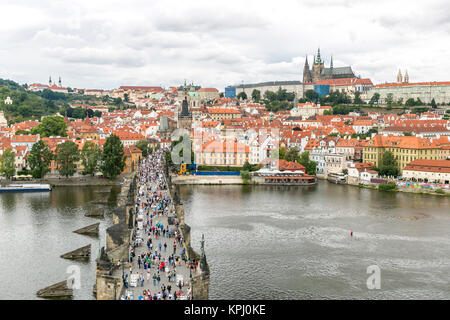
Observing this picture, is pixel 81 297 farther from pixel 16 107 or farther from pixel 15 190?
pixel 16 107

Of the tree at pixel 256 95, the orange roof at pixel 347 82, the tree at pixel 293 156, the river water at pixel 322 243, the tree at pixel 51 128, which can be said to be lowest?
the river water at pixel 322 243

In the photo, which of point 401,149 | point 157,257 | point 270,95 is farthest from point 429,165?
point 270,95

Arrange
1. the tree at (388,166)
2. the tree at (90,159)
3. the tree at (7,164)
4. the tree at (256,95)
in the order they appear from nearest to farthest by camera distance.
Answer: the tree at (7,164), the tree at (90,159), the tree at (388,166), the tree at (256,95)

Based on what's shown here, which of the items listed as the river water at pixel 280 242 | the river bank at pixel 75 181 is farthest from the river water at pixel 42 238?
the river bank at pixel 75 181

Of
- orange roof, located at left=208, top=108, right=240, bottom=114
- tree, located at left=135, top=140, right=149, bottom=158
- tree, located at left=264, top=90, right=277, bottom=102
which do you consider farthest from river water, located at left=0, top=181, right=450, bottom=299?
tree, located at left=264, top=90, right=277, bottom=102

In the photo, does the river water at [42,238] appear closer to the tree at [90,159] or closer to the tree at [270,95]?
the tree at [90,159]

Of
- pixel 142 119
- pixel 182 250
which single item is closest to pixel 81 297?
pixel 182 250
